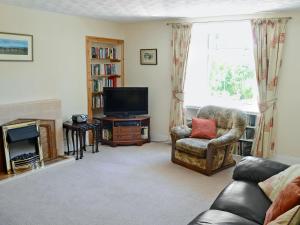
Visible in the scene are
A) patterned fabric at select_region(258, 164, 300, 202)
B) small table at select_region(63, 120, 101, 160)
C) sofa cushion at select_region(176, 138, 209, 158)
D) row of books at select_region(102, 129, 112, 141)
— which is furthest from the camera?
row of books at select_region(102, 129, 112, 141)

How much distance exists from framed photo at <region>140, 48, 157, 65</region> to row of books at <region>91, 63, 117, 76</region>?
24.5 inches

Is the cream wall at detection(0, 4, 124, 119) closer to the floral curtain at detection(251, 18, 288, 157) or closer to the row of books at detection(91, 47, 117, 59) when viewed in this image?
the row of books at detection(91, 47, 117, 59)

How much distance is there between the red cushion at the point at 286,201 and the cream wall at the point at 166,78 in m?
2.81

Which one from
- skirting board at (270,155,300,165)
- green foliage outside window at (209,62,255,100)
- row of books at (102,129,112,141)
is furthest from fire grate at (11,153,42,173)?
skirting board at (270,155,300,165)

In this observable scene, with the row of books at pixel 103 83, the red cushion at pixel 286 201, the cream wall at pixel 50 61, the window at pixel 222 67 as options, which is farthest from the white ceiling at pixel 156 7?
the red cushion at pixel 286 201

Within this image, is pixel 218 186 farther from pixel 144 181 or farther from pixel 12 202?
pixel 12 202

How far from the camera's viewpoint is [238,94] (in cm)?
529

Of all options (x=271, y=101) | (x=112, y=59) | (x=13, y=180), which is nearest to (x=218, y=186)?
(x=271, y=101)

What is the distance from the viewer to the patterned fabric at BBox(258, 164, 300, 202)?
2.45 meters

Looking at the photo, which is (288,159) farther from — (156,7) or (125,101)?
(156,7)

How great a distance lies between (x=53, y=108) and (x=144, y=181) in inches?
77.7

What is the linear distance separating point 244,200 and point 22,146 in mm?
3343

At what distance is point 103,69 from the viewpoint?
6.00 m

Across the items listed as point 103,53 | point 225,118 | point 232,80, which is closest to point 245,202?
point 225,118
